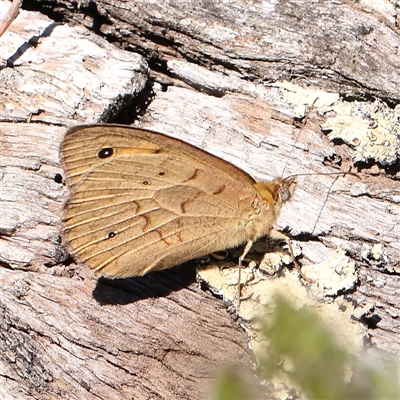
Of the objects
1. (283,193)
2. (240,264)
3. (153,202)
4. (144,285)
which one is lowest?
(144,285)

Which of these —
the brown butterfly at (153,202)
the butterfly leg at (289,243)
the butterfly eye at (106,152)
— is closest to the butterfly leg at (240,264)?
the brown butterfly at (153,202)

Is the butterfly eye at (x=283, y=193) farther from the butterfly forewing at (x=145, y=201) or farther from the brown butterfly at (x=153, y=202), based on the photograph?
the butterfly forewing at (x=145, y=201)

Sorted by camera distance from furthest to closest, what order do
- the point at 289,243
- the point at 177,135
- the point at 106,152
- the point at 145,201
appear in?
the point at 177,135 < the point at 145,201 < the point at 289,243 < the point at 106,152

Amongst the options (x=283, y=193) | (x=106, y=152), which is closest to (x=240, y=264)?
(x=283, y=193)

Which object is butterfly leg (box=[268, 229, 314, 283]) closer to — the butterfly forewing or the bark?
the bark

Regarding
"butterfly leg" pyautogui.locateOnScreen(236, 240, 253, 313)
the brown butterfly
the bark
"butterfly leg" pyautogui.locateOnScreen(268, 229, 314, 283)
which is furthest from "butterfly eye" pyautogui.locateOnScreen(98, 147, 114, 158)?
"butterfly leg" pyautogui.locateOnScreen(268, 229, 314, 283)

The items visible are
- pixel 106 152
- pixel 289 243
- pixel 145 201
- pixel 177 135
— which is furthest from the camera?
pixel 177 135

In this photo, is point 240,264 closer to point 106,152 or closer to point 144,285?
point 144,285
